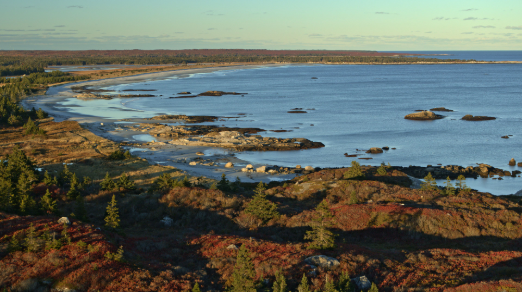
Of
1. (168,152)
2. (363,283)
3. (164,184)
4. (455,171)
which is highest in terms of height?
(363,283)

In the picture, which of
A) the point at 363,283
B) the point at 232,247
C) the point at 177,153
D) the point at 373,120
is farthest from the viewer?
the point at 373,120

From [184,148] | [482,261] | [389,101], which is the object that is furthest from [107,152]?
[389,101]

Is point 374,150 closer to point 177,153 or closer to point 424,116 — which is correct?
point 177,153

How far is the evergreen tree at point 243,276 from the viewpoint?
11.6 m

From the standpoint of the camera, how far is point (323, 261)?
13727 millimetres

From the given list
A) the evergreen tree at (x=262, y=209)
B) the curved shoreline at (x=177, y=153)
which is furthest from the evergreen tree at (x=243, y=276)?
the curved shoreline at (x=177, y=153)

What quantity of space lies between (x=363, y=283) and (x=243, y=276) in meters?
3.64

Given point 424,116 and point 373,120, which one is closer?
point 373,120

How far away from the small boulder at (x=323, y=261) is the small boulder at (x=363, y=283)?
1.03 meters

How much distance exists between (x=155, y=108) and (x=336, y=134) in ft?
133

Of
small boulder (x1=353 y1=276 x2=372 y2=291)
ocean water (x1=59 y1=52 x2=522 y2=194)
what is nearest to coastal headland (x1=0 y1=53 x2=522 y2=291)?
small boulder (x1=353 y1=276 x2=372 y2=291)

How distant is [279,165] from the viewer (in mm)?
44312

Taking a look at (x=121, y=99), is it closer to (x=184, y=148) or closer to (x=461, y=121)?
(x=184, y=148)

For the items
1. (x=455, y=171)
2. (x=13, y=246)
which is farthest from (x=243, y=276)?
(x=455, y=171)
